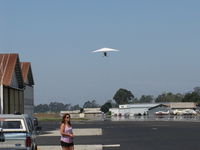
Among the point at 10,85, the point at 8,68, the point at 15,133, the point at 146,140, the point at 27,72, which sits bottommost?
the point at 146,140

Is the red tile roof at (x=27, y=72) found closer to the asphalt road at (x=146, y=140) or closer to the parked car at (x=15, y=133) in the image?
the asphalt road at (x=146, y=140)

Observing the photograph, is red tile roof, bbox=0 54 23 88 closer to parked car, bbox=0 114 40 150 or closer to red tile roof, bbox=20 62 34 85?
red tile roof, bbox=20 62 34 85

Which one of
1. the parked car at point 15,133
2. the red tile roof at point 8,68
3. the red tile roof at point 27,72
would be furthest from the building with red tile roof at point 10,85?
the parked car at point 15,133

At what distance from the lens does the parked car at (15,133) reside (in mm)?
16531

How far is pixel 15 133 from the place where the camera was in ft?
54.6

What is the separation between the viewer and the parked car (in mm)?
16531

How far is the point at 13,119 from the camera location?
17234 millimetres

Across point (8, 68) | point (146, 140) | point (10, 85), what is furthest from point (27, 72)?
point (146, 140)

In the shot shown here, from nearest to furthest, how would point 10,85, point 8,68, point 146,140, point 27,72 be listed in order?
1. point 146,140
2. point 10,85
3. point 8,68
4. point 27,72

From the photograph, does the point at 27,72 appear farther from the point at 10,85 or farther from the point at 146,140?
the point at 146,140

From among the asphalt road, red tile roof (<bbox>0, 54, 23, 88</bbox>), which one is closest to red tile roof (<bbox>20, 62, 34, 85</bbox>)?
red tile roof (<bbox>0, 54, 23, 88</bbox>)

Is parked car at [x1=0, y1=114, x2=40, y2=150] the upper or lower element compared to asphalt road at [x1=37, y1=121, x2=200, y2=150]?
upper

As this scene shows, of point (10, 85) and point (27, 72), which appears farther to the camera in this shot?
point (27, 72)

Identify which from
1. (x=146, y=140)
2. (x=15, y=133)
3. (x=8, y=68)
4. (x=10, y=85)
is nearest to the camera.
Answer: (x=15, y=133)
